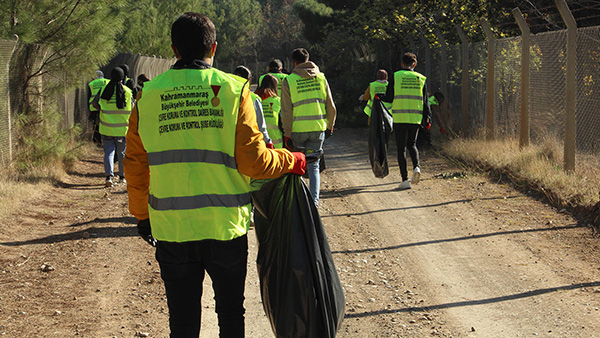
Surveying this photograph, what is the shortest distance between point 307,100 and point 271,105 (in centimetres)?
66

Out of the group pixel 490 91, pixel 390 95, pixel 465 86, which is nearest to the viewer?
pixel 390 95

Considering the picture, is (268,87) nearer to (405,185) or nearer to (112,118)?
(405,185)

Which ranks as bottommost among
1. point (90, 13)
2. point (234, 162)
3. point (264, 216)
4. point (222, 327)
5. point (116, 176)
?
point (116, 176)

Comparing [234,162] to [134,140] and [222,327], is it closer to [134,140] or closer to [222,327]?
[134,140]

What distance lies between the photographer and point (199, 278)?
3451 millimetres

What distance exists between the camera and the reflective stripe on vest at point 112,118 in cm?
1173

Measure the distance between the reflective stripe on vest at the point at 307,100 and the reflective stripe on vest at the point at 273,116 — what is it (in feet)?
1.64

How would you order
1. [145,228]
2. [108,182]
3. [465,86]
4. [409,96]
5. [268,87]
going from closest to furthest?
[145,228]
[268,87]
[409,96]
[108,182]
[465,86]

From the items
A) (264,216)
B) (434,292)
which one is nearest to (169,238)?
(264,216)

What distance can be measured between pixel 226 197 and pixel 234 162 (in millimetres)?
166

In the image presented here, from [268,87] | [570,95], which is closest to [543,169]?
[570,95]

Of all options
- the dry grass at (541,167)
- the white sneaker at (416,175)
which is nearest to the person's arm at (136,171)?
the dry grass at (541,167)

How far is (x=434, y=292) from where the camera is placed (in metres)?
5.81

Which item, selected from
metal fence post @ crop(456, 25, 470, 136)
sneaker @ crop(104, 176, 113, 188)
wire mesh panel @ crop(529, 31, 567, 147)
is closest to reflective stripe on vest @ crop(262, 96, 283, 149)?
sneaker @ crop(104, 176, 113, 188)
